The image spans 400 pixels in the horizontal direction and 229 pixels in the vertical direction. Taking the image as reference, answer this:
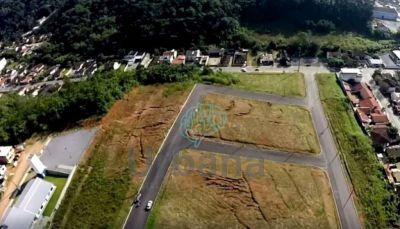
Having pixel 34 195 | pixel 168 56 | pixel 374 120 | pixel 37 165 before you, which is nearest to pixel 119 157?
pixel 37 165

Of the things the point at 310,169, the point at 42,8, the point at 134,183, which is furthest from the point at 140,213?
the point at 42,8

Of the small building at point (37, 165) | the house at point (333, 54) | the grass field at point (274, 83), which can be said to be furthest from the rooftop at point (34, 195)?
the house at point (333, 54)

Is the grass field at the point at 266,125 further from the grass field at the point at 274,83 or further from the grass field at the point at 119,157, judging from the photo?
the grass field at the point at 119,157

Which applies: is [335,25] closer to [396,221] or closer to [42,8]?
[396,221]

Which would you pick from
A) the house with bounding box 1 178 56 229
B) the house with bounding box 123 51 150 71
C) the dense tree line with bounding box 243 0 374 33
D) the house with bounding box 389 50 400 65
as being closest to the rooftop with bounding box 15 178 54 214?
the house with bounding box 1 178 56 229

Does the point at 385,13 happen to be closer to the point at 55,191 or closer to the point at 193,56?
the point at 193,56

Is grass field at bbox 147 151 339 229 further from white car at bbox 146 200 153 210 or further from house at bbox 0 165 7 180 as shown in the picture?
house at bbox 0 165 7 180
